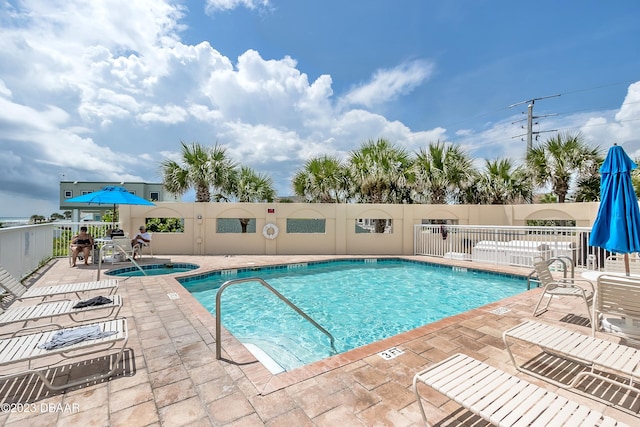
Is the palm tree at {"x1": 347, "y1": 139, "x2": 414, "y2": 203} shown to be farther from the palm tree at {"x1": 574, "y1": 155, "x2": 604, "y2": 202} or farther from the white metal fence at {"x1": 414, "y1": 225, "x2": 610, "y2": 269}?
the palm tree at {"x1": 574, "y1": 155, "x2": 604, "y2": 202}

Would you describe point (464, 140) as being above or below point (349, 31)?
below

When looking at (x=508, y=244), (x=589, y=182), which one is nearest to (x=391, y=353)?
(x=508, y=244)

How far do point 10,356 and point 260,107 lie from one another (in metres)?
14.6

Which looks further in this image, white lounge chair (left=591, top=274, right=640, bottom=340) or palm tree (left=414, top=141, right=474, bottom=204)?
palm tree (left=414, top=141, right=474, bottom=204)

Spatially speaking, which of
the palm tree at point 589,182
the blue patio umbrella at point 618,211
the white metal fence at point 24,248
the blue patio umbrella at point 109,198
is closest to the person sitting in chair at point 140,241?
the blue patio umbrella at point 109,198

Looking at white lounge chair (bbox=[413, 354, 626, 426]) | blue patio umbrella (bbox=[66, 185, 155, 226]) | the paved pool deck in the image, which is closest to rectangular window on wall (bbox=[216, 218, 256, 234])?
blue patio umbrella (bbox=[66, 185, 155, 226])

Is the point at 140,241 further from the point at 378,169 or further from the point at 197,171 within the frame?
the point at 378,169

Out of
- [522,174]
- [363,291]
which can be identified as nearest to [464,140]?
[522,174]

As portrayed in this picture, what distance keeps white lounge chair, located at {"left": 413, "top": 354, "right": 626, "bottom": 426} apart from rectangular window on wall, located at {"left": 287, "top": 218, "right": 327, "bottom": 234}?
11692 millimetres

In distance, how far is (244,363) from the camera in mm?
3180

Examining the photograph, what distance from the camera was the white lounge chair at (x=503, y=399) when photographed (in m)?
1.68

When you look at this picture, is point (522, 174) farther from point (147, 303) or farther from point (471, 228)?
point (147, 303)

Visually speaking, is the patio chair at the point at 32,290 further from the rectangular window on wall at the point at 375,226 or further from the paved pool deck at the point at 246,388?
the rectangular window on wall at the point at 375,226

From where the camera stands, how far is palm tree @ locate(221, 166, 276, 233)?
49.7 feet
